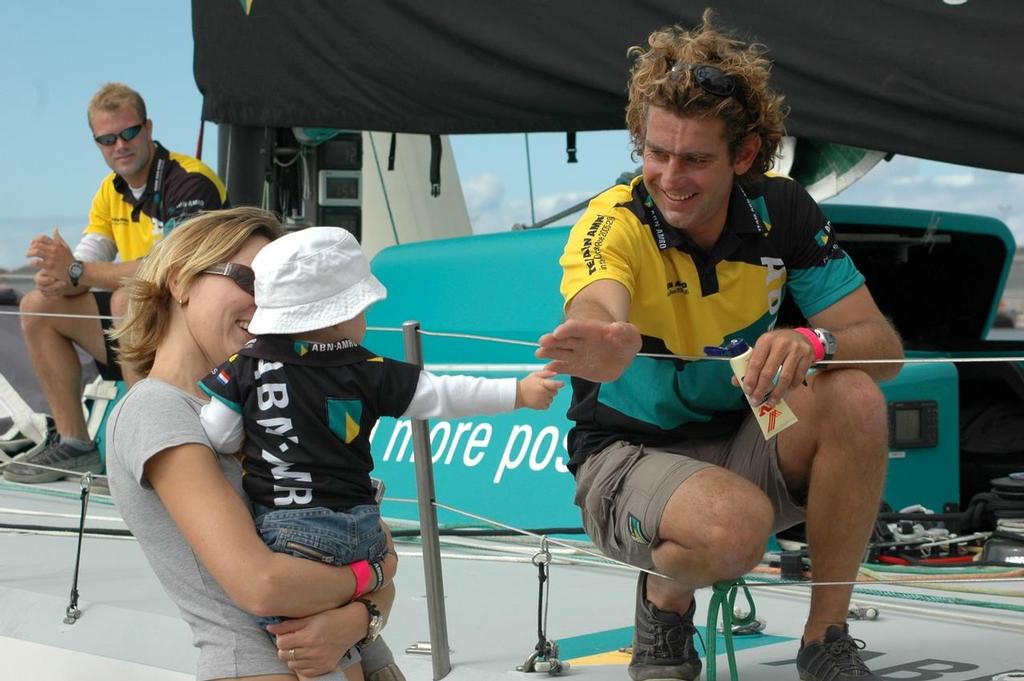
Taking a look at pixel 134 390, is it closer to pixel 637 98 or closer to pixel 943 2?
pixel 637 98

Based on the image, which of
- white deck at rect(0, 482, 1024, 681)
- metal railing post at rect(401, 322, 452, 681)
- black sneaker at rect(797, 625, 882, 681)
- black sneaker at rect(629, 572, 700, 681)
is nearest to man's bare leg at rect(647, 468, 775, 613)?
black sneaker at rect(629, 572, 700, 681)

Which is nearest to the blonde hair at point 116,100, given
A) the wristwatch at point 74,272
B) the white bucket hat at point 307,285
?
the wristwatch at point 74,272

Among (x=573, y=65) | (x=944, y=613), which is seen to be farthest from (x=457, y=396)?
(x=573, y=65)

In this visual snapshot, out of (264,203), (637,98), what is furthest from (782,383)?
(264,203)

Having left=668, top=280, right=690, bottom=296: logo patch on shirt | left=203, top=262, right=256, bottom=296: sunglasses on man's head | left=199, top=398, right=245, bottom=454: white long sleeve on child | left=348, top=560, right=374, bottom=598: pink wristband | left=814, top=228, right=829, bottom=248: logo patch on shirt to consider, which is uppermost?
left=814, top=228, right=829, bottom=248: logo patch on shirt

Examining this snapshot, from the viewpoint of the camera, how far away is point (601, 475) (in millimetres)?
2412

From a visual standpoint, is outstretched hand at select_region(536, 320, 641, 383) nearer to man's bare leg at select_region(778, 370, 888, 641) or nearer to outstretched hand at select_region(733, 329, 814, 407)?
outstretched hand at select_region(733, 329, 814, 407)

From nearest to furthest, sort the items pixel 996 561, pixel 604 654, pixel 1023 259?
pixel 604 654, pixel 996 561, pixel 1023 259

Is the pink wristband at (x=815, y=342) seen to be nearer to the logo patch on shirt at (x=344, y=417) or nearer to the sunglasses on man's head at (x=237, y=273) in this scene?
the logo patch on shirt at (x=344, y=417)

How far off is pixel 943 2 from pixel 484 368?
173 centimetres

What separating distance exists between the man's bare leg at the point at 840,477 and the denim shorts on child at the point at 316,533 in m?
0.80

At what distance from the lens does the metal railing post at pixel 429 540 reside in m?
2.44

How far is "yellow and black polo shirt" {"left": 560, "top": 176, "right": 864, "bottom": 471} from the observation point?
7.97 feet

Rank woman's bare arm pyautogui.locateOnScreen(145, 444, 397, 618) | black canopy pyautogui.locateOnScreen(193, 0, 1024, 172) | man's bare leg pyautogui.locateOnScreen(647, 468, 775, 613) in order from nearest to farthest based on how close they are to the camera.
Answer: woman's bare arm pyautogui.locateOnScreen(145, 444, 397, 618), man's bare leg pyautogui.locateOnScreen(647, 468, 775, 613), black canopy pyautogui.locateOnScreen(193, 0, 1024, 172)
